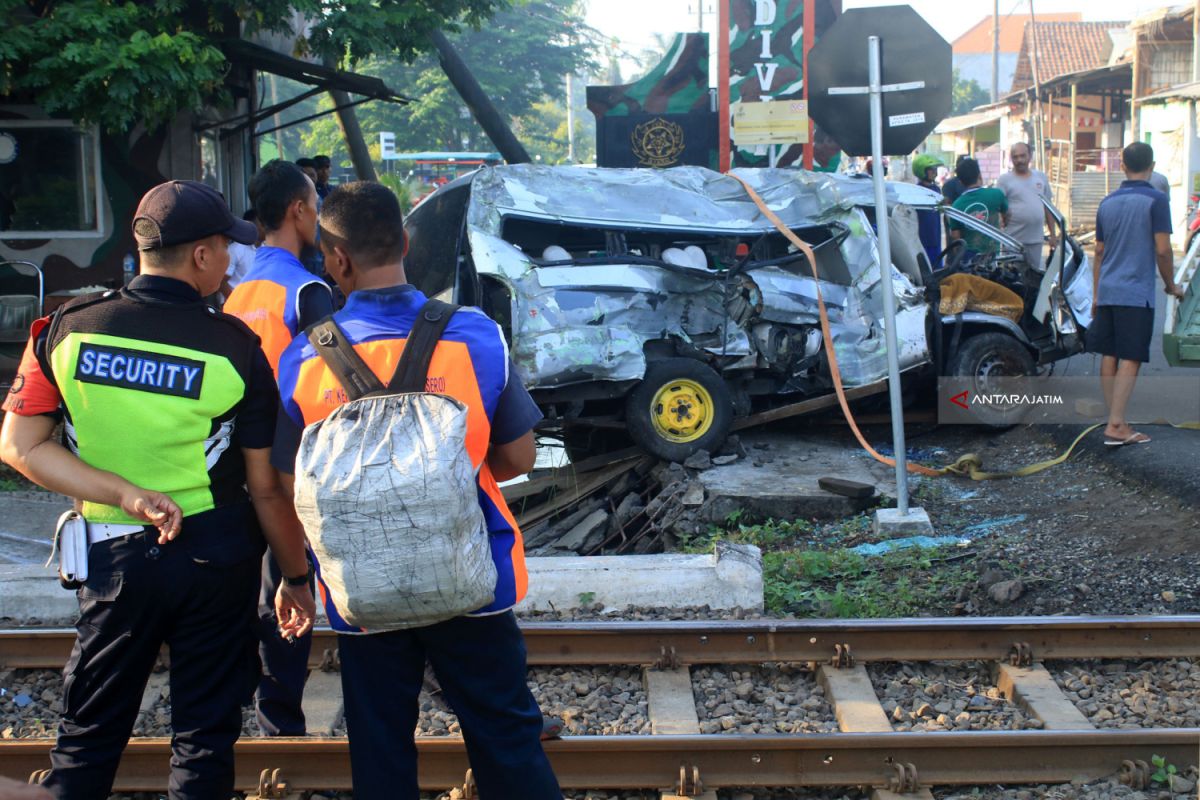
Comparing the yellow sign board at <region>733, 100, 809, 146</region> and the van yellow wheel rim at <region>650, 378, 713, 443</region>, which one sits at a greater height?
the yellow sign board at <region>733, 100, 809, 146</region>

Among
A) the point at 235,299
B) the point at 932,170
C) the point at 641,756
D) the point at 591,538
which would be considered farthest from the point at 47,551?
the point at 932,170

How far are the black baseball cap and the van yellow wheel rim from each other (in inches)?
221

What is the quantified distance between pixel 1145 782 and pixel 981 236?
667cm

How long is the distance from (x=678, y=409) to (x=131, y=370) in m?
5.97

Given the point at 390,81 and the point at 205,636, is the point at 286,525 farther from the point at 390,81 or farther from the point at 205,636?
the point at 390,81

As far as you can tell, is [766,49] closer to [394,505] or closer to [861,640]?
[861,640]

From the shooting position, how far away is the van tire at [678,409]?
8.55 meters

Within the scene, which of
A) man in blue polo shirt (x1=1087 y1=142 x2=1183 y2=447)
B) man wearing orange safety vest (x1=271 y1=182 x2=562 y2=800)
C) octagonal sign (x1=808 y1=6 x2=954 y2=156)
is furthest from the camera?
man in blue polo shirt (x1=1087 y1=142 x2=1183 y2=447)

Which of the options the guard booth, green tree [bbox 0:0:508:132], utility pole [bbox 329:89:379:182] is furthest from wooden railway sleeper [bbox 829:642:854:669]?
utility pole [bbox 329:89:379:182]

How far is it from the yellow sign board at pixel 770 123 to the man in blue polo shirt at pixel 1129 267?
4.42 meters

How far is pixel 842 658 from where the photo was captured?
482 cm

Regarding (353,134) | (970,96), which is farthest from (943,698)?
(970,96)

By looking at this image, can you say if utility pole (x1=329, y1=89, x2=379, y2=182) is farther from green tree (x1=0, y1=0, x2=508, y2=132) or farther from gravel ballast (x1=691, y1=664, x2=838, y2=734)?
gravel ballast (x1=691, y1=664, x2=838, y2=734)

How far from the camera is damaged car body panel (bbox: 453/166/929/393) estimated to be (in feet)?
26.9
